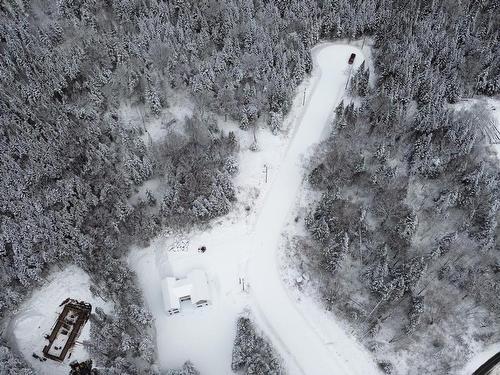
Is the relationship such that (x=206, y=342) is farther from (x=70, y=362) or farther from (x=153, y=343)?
(x=70, y=362)

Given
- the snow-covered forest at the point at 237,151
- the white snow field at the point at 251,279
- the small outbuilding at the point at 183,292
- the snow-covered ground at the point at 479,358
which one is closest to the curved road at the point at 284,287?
Result: the white snow field at the point at 251,279

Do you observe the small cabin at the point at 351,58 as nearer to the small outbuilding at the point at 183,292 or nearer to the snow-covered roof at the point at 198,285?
the snow-covered roof at the point at 198,285

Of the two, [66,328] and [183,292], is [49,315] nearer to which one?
[66,328]

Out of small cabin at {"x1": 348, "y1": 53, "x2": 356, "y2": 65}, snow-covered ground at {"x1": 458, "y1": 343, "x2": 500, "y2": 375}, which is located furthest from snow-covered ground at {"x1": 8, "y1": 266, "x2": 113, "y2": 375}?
small cabin at {"x1": 348, "y1": 53, "x2": 356, "y2": 65}

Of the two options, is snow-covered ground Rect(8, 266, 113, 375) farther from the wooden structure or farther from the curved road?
the curved road

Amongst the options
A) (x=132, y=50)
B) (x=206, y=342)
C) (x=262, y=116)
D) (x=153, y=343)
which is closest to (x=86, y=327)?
(x=153, y=343)

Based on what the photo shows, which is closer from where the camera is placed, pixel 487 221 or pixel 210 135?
pixel 487 221
